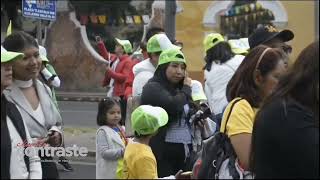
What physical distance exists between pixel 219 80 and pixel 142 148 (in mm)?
2092

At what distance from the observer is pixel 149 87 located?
5527 mm

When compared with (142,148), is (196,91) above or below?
above

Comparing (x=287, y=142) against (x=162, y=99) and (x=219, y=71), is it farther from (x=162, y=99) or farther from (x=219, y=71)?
(x=219, y=71)

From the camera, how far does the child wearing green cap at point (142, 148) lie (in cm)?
449

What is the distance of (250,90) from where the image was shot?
11.5 ft

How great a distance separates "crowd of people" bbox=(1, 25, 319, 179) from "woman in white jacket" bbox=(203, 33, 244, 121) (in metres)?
0.01

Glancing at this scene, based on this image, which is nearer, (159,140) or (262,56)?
(262,56)

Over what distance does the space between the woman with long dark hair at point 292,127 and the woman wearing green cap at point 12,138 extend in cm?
151

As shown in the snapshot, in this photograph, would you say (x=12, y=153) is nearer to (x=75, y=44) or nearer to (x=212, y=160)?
(x=212, y=160)

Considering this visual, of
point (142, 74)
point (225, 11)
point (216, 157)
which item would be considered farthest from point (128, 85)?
point (225, 11)

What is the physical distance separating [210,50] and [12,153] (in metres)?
3.47

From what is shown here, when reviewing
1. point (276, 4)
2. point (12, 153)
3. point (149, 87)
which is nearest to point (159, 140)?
point (149, 87)

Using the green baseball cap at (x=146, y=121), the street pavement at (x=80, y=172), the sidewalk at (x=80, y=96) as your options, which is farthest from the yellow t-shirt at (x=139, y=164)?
the sidewalk at (x=80, y=96)

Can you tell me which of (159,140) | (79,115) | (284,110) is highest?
(284,110)
